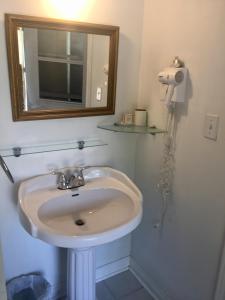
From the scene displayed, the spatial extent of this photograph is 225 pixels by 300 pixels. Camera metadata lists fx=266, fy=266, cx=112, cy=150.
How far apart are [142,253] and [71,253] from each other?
2.17 feet

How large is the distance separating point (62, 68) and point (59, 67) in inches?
0.6

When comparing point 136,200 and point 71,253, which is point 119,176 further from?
point 71,253

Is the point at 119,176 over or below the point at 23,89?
below

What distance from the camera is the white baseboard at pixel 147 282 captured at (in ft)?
5.54

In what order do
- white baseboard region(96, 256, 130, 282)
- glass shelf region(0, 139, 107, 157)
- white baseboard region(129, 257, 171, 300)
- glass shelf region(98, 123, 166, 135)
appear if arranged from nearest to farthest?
glass shelf region(0, 139, 107, 157) → glass shelf region(98, 123, 166, 135) → white baseboard region(129, 257, 171, 300) → white baseboard region(96, 256, 130, 282)

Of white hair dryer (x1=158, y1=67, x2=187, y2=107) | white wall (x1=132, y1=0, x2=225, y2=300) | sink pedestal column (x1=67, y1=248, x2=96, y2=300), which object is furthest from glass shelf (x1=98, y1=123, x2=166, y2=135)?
sink pedestal column (x1=67, y1=248, x2=96, y2=300)

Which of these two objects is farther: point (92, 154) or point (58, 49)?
point (92, 154)

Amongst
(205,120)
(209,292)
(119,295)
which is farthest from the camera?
(119,295)

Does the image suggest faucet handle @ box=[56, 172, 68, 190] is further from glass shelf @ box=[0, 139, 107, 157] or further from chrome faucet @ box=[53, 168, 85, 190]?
glass shelf @ box=[0, 139, 107, 157]

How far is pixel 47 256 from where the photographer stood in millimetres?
1599

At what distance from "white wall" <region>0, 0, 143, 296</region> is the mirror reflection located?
0.27 ft

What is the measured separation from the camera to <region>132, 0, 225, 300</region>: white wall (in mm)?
1166

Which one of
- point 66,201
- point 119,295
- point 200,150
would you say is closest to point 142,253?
point 119,295

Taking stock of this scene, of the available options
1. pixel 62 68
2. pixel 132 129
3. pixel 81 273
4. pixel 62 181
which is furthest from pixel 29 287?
pixel 62 68
